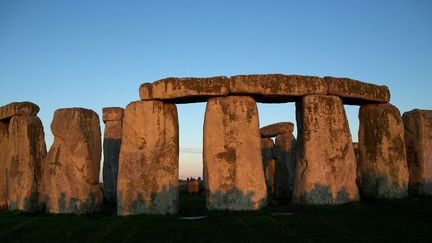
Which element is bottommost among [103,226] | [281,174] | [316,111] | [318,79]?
[103,226]

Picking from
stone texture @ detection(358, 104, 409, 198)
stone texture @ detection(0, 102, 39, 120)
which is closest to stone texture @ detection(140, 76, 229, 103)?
stone texture @ detection(0, 102, 39, 120)

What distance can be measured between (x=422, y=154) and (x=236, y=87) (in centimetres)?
729

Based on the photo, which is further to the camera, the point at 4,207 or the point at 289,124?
the point at 289,124

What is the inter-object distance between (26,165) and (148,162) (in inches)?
176

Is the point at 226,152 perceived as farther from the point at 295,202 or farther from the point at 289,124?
the point at 289,124

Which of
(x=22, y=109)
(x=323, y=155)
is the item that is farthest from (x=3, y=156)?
(x=323, y=155)

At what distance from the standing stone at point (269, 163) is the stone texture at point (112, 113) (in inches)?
252

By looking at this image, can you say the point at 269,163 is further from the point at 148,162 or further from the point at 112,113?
the point at 148,162

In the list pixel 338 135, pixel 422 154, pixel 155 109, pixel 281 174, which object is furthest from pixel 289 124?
pixel 155 109

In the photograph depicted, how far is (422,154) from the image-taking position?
16.7 metres

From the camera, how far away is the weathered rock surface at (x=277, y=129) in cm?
2136

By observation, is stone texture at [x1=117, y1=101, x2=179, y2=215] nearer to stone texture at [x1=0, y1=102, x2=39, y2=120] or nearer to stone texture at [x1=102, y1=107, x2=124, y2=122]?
stone texture at [x1=0, y1=102, x2=39, y2=120]

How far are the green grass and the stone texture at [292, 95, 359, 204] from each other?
0.55 metres

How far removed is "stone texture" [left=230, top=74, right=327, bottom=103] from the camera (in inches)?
527
